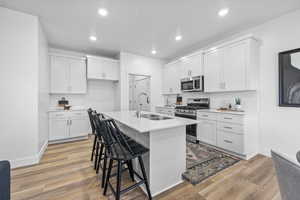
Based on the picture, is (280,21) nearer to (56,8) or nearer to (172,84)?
(172,84)

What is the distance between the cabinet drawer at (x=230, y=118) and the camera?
102 inches

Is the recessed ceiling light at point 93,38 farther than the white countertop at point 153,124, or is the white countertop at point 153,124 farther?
the recessed ceiling light at point 93,38

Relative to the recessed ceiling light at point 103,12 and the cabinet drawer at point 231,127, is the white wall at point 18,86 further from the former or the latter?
the cabinet drawer at point 231,127

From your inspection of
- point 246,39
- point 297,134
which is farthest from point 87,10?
point 297,134

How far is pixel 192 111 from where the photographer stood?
11.6 ft

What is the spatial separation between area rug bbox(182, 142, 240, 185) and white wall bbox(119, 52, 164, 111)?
2511mm

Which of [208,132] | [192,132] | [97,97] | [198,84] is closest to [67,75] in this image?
[97,97]

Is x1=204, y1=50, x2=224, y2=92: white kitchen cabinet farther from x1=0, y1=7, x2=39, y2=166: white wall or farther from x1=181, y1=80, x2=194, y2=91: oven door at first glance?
x1=0, y1=7, x2=39, y2=166: white wall

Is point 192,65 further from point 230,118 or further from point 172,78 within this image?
point 230,118

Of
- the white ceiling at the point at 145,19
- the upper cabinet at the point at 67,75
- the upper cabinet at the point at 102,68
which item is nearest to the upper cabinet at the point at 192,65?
the white ceiling at the point at 145,19

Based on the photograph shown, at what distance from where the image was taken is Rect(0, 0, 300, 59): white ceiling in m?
2.13

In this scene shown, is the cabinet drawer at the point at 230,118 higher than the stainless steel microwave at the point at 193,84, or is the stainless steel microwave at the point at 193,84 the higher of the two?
the stainless steel microwave at the point at 193,84

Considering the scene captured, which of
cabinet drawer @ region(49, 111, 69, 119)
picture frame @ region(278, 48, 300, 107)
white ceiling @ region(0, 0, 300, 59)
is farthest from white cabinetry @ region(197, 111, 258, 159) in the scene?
cabinet drawer @ region(49, 111, 69, 119)

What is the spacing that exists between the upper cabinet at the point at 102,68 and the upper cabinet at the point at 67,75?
222 mm
